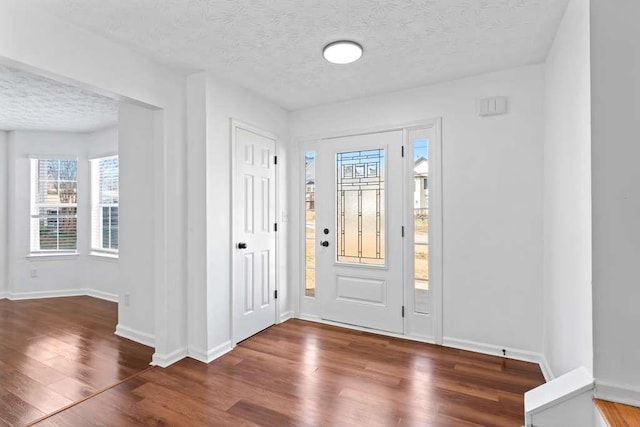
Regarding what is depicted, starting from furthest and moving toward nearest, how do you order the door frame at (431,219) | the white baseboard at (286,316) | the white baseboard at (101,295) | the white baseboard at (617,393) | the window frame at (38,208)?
the window frame at (38,208)
the white baseboard at (101,295)
the white baseboard at (286,316)
the door frame at (431,219)
the white baseboard at (617,393)

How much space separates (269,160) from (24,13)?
218cm

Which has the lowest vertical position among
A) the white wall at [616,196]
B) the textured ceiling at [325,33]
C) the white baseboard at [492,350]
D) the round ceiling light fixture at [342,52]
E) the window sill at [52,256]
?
the white baseboard at [492,350]

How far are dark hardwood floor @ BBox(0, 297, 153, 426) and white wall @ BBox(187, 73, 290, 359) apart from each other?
23.8 inches

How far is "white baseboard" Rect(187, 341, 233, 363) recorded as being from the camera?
2803mm

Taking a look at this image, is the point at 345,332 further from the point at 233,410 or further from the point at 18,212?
the point at 18,212

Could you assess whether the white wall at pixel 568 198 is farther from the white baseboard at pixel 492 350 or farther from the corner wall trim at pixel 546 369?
the white baseboard at pixel 492 350

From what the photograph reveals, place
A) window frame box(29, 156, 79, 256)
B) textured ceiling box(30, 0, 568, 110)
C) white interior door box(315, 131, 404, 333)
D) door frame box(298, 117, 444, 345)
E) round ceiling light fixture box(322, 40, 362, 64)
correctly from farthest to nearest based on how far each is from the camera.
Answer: window frame box(29, 156, 79, 256) < white interior door box(315, 131, 404, 333) < door frame box(298, 117, 444, 345) < round ceiling light fixture box(322, 40, 362, 64) < textured ceiling box(30, 0, 568, 110)

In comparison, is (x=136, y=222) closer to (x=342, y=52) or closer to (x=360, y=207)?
(x=360, y=207)

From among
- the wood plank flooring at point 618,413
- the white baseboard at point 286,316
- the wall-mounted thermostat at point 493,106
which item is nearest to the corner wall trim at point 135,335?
the white baseboard at point 286,316

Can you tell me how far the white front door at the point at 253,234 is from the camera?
320 centimetres

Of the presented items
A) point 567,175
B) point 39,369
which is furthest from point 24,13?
point 567,175

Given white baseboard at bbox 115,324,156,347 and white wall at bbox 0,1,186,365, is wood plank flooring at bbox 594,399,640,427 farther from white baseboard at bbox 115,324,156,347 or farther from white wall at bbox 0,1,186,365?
white baseboard at bbox 115,324,156,347

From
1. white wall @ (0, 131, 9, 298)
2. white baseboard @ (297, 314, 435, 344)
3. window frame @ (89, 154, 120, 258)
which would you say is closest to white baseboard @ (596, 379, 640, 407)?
white baseboard @ (297, 314, 435, 344)

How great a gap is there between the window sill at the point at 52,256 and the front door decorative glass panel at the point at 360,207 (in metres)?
4.36
